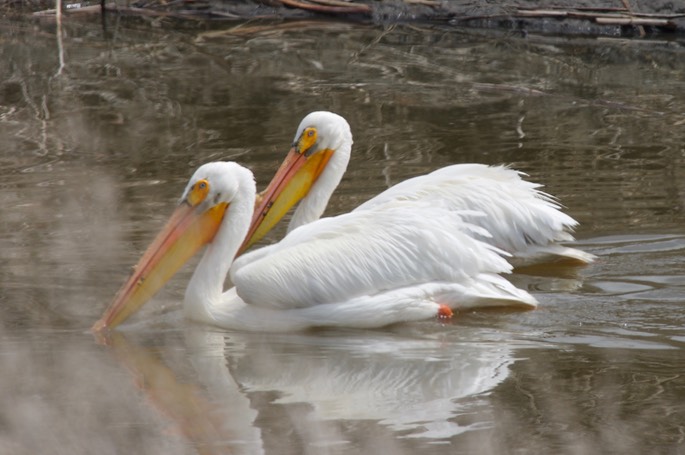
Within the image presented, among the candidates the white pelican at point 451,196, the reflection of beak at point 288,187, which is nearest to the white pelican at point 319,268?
the white pelican at point 451,196

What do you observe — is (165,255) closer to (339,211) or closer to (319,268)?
(319,268)

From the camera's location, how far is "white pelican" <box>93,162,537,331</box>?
5121mm

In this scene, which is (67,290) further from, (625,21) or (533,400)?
(625,21)

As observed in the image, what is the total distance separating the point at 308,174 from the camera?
6.12 metres

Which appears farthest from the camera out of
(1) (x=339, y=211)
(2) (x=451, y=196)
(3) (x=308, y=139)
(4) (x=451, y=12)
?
(4) (x=451, y=12)

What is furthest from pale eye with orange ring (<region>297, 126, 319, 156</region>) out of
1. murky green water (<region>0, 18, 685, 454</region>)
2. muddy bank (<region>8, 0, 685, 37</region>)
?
muddy bank (<region>8, 0, 685, 37</region>)

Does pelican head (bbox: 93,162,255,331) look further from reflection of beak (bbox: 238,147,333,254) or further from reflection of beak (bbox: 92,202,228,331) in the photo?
reflection of beak (bbox: 238,147,333,254)

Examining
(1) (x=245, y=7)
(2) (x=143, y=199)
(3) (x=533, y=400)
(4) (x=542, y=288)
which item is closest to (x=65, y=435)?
(3) (x=533, y=400)

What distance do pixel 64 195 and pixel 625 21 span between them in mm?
6342

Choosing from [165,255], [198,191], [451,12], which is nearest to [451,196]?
[198,191]

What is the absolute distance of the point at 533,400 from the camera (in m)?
4.22

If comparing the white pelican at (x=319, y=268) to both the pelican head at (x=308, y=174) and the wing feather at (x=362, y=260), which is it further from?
the pelican head at (x=308, y=174)

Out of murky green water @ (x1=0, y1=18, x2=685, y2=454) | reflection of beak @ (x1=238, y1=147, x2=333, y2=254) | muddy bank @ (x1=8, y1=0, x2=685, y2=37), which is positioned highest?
muddy bank @ (x1=8, y1=0, x2=685, y2=37)

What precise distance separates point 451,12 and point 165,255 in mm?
7942
